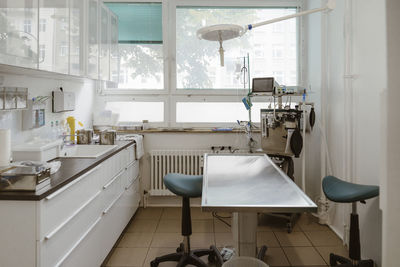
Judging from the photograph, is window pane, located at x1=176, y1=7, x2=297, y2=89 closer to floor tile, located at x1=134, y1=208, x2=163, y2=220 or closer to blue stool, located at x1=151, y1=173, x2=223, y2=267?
floor tile, located at x1=134, y1=208, x2=163, y2=220

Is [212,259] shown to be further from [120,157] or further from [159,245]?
[120,157]

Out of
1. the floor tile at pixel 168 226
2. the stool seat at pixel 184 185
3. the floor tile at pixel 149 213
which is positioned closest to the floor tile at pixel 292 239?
the floor tile at pixel 168 226

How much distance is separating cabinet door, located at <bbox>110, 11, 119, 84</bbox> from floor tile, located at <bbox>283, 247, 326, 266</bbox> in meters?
→ 2.54

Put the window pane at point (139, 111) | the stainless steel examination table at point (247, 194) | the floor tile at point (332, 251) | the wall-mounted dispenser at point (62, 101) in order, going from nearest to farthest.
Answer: the stainless steel examination table at point (247, 194) < the floor tile at point (332, 251) < the wall-mounted dispenser at point (62, 101) < the window pane at point (139, 111)

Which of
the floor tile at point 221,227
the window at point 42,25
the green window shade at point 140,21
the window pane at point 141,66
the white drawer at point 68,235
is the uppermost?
the green window shade at point 140,21

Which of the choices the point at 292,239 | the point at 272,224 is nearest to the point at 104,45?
the point at 272,224

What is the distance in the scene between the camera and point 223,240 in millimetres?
3018

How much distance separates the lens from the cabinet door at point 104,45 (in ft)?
10.3

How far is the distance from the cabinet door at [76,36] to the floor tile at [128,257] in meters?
1.56

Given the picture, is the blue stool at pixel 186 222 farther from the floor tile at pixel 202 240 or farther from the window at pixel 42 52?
the window at pixel 42 52

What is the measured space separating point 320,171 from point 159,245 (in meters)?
1.92

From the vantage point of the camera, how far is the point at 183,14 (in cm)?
398

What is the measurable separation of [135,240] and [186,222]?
825 mm

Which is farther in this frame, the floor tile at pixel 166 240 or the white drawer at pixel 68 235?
the floor tile at pixel 166 240
